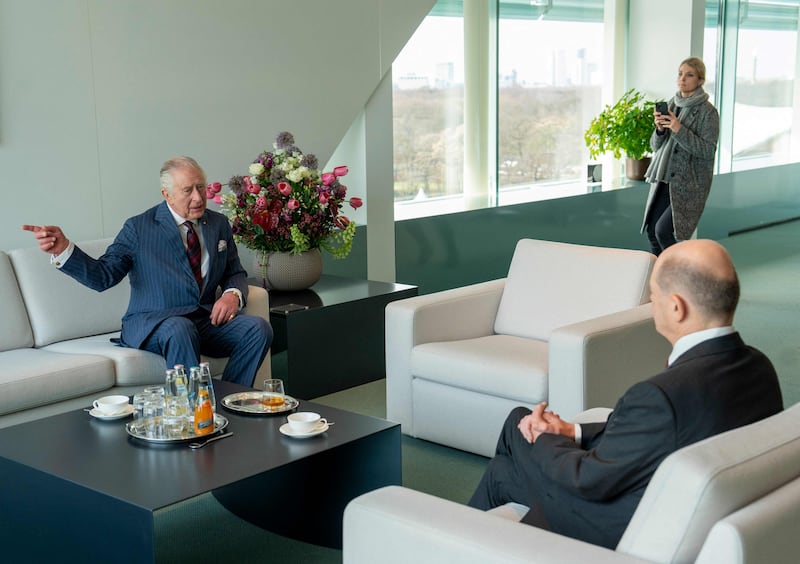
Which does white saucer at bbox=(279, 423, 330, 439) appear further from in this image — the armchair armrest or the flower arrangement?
the flower arrangement

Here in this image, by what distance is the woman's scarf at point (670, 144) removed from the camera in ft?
21.5

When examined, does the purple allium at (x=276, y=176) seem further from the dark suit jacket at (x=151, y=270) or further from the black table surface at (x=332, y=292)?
the dark suit jacket at (x=151, y=270)

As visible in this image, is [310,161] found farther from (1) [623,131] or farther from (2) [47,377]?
(1) [623,131]

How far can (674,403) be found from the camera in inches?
84.1

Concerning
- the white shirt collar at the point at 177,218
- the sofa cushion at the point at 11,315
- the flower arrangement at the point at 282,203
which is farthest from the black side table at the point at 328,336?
the sofa cushion at the point at 11,315

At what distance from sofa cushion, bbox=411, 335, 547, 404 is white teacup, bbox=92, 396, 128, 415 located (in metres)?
1.34

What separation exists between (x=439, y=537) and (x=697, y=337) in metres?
0.73

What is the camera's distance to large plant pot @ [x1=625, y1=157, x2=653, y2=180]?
9.11 metres

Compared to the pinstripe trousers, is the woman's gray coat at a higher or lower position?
higher

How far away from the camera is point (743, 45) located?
1111cm

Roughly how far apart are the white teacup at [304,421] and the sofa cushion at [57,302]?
177 centimetres

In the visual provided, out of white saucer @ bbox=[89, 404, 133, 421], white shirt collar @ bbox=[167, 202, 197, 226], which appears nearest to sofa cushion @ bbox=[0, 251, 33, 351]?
white shirt collar @ bbox=[167, 202, 197, 226]

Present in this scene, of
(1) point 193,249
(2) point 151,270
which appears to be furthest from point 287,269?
(2) point 151,270

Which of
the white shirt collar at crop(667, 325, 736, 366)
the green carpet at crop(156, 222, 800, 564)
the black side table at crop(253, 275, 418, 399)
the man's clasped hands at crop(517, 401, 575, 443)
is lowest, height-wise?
the green carpet at crop(156, 222, 800, 564)
